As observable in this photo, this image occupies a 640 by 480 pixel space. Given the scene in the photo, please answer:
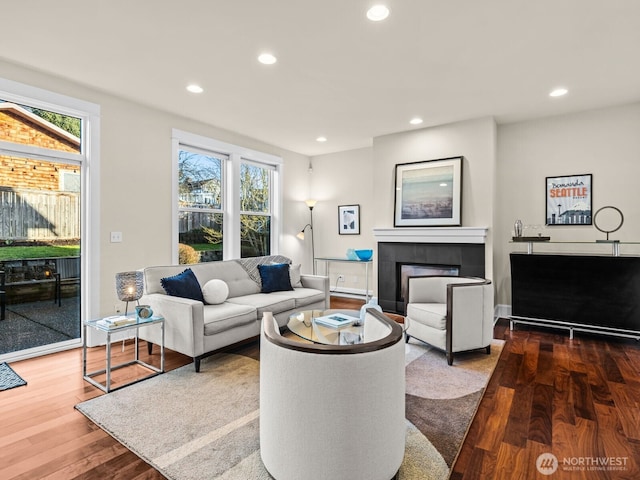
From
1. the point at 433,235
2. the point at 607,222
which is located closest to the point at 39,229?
the point at 433,235

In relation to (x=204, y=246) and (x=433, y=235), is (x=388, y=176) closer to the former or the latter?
(x=433, y=235)

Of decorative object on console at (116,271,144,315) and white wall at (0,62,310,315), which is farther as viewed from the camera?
white wall at (0,62,310,315)

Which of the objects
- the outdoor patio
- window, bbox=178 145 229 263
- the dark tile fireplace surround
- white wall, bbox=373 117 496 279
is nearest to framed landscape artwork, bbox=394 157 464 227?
white wall, bbox=373 117 496 279

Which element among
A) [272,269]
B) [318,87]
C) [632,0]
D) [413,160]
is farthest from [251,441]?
[413,160]

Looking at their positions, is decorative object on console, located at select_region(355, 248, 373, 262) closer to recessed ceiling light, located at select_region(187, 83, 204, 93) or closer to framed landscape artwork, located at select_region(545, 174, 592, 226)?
framed landscape artwork, located at select_region(545, 174, 592, 226)

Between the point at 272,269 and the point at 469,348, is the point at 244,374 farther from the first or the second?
the point at 469,348

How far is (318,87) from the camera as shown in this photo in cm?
360

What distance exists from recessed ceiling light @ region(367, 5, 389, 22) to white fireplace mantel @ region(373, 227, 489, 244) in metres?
2.86

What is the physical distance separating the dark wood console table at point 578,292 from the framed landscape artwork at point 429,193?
0.97 m

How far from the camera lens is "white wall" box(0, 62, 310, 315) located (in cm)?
371

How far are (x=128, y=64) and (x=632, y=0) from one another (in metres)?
3.73

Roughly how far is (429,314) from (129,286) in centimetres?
277

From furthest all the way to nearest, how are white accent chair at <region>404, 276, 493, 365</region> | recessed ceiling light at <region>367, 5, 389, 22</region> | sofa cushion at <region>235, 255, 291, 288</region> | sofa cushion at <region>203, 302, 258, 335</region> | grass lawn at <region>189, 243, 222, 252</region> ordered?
grass lawn at <region>189, 243, 222, 252</region> < sofa cushion at <region>235, 255, 291, 288</region> < white accent chair at <region>404, 276, 493, 365</region> < sofa cushion at <region>203, 302, 258, 335</region> < recessed ceiling light at <region>367, 5, 389, 22</region>

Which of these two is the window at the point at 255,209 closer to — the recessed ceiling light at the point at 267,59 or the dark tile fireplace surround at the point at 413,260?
the dark tile fireplace surround at the point at 413,260
